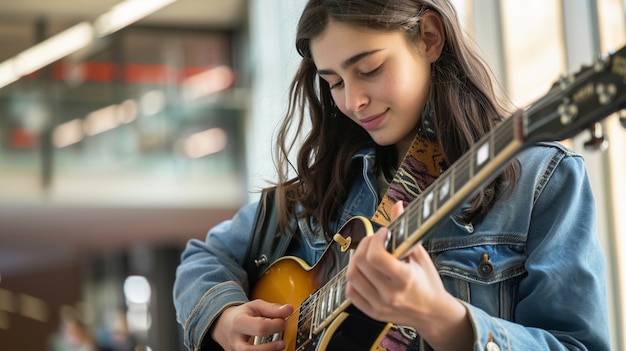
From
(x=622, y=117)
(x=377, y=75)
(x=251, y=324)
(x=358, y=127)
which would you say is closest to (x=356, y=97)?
(x=377, y=75)

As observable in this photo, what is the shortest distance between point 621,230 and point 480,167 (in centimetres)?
103

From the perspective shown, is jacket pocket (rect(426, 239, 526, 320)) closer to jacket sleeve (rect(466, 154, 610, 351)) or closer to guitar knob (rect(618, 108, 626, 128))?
jacket sleeve (rect(466, 154, 610, 351))

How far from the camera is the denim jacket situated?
116 cm

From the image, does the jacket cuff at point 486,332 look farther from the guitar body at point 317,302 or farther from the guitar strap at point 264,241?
the guitar strap at point 264,241

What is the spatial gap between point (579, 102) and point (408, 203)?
1.68 ft

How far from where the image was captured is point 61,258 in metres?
12.7

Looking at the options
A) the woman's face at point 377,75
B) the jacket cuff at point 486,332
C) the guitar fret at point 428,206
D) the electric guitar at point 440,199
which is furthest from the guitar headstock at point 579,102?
the woman's face at point 377,75

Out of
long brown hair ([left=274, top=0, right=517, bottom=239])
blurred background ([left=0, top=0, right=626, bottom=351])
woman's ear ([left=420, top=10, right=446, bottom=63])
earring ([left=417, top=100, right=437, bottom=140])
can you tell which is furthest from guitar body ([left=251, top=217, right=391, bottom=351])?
blurred background ([left=0, top=0, right=626, bottom=351])

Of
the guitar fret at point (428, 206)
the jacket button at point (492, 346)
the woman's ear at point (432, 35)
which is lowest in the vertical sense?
the jacket button at point (492, 346)

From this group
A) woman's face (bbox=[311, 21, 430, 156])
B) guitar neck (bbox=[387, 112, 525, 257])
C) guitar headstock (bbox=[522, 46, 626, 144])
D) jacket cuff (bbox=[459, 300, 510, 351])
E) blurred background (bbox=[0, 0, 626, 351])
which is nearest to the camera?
guitar headstock (bbox=[522, 46, 626, 144])

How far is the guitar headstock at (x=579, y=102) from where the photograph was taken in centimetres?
84

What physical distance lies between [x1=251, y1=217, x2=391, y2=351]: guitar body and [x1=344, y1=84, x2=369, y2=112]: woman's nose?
7.3 inches

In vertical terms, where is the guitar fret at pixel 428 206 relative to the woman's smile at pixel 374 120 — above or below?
below

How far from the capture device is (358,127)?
160 cm
